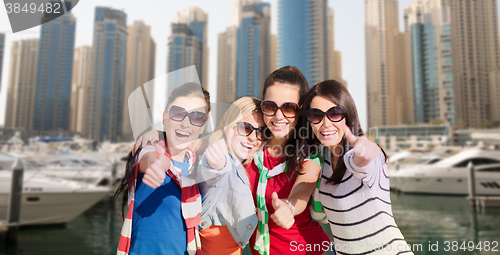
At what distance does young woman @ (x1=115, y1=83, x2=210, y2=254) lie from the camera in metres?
1.54

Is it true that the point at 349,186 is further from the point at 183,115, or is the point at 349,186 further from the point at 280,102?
the point at 183,115

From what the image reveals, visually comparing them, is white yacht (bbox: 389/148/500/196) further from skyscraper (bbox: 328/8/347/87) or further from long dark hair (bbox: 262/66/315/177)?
skyscraper (bbox: 328/8/347/87)

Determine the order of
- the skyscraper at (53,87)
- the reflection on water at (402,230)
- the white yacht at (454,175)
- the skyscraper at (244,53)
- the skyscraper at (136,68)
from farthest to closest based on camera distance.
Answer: the skyscraper at (244,53) < the skyscraper at (53,87) < the white yacht at (454,175) < the reflection on water at (402,230) < the skyscraper at (136,68)

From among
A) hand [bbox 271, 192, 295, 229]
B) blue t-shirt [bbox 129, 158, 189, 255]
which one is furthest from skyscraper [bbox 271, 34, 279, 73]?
hand [bbox 271, 192, 295, 229]

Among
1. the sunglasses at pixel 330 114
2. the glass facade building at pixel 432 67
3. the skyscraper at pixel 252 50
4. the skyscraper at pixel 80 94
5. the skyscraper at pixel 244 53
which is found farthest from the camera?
the skyscraper at pixel 244 53

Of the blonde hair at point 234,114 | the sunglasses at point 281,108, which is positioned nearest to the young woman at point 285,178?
the sunglasses at point 281,108

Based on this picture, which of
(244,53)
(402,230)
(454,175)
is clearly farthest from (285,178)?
(244,53)

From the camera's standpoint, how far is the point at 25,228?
30.7ft

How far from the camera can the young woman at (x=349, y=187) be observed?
1419mm

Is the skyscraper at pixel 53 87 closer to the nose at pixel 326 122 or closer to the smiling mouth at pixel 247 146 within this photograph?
the smiling mouth at pixel 247 146

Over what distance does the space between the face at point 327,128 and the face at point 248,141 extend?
1.32 feet

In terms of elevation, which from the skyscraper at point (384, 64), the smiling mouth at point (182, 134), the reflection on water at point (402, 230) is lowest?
the reflection on water at point (402, 230)

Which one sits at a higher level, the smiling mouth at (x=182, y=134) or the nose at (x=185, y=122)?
the nose at (x=185, y=122)

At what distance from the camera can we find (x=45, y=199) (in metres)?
9.35
